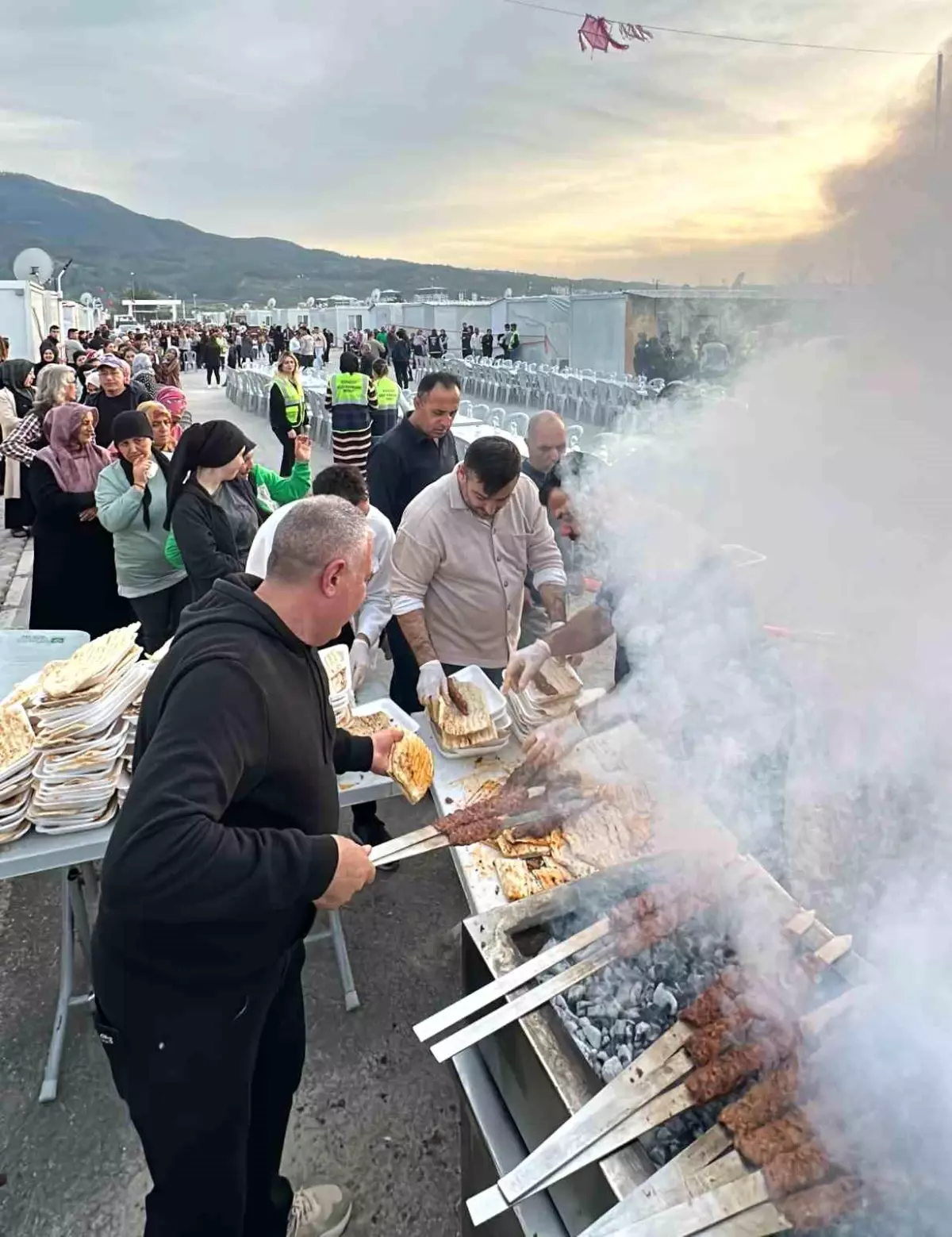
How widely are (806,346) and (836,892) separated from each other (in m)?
1.38

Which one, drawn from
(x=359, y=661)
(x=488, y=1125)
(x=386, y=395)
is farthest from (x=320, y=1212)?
(x=386, y=395)

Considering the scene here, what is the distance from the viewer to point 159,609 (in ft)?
15.3

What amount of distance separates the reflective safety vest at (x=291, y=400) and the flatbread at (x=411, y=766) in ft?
23.3

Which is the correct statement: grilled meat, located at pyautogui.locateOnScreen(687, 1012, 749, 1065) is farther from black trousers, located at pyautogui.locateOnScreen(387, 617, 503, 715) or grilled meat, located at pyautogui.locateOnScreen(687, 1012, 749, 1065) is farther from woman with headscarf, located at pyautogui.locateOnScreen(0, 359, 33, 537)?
woman with headscarf, located at pyautogui.locateOnScreen(0, 359, 33, 537)

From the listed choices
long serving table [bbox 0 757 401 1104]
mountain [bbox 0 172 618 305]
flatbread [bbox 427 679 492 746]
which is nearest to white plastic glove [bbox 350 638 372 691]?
flatbread [bbox 427 679 492 746]

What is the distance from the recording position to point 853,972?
1.76 meters

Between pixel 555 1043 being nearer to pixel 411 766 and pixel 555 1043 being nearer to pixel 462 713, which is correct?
pixel 411 766

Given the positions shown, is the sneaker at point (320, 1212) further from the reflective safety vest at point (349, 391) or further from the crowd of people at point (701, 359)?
the reflective safety vest at point (349, 391)

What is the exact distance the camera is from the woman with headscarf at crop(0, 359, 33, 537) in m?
8.16

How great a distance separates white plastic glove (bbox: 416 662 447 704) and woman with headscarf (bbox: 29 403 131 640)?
101 inches

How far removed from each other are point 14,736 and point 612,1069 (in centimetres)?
213

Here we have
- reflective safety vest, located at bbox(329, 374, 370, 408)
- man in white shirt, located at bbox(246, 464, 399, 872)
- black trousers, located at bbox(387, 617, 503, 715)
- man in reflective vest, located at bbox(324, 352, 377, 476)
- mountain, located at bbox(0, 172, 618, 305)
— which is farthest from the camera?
mountain, located at bbox(0, 172, 618, 305)

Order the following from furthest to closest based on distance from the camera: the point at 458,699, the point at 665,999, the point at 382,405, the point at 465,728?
Result: the point at 382,405 < the point at 458,699 < the point at 465,728 < the point at 665,999

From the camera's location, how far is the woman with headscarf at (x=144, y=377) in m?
9.39
